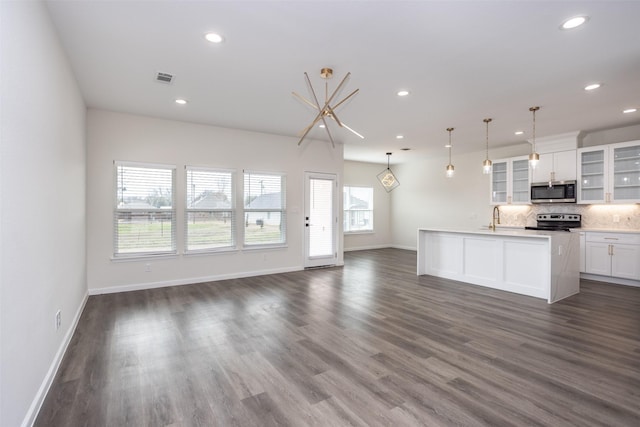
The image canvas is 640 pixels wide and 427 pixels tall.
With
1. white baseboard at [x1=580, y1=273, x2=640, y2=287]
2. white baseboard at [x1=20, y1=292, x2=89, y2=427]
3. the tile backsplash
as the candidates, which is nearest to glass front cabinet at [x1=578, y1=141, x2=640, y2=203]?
the tile backsplash

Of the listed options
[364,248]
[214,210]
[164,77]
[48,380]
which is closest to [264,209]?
[214,210]

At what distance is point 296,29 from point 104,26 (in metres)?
1.65

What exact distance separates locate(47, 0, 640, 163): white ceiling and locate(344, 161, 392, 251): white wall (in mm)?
4750

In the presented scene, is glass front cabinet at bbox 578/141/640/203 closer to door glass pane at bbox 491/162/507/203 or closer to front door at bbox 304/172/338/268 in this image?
door glass pane at bbox 491/162/507/203

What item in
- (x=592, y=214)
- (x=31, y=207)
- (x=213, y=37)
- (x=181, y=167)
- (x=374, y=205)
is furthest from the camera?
(x=374, y=205)

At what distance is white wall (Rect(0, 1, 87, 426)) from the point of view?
5.41 feet

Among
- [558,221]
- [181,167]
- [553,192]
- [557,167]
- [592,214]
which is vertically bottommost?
[558,221]

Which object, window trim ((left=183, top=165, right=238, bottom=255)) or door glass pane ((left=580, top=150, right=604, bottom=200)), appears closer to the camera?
window trim ((left=183, top=165, right=238, bottom=255))

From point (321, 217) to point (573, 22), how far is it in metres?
5.25

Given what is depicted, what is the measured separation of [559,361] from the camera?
2.75 metres

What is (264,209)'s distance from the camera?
249 inches

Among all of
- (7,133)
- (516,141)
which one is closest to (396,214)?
(516,141)

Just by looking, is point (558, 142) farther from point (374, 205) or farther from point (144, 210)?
point (144, 210)

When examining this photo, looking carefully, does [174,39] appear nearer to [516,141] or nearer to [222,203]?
[222,203]
